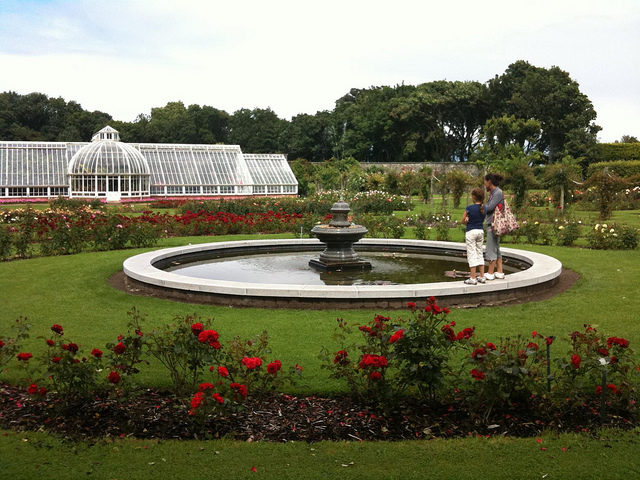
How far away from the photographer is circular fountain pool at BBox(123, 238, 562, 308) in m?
8.41

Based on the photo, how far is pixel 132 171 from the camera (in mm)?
38719

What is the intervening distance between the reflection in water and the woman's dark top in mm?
1747

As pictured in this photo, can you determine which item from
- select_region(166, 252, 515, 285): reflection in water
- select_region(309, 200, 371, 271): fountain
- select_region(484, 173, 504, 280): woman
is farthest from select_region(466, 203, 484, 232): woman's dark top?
select_region(309, 200, 371, 271): fountain

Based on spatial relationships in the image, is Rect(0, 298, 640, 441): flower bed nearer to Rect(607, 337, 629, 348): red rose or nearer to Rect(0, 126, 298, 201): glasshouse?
Rect(607, 337, 629, 348): red rose

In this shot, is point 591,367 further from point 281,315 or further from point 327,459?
point 281,315

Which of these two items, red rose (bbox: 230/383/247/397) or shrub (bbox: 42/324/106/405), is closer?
red rose (bbox: 230/383/247/397)

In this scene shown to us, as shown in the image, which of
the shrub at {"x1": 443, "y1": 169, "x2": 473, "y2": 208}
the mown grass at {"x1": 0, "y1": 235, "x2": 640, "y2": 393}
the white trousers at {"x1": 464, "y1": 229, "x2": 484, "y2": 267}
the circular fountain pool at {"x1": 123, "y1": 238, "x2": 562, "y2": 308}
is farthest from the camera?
the shrub at {"x1": 443, "y1": 169, "x2": 473, "y2": 208}

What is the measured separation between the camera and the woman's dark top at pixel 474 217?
8797 millimetres

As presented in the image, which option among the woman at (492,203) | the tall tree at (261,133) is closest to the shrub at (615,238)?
the woman at (492,203)

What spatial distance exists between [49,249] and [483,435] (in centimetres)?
1341

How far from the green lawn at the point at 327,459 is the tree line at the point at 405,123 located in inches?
1871

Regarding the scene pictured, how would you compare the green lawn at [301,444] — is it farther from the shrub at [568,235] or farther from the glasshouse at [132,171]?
the glasshouse at [132,171]

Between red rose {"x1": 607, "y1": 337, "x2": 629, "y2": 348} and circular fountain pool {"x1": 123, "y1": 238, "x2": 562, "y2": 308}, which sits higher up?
red rose {"x1": 607, "y1": 337, "x2": 629, "y2": 348}

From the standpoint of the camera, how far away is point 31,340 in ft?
23.4
